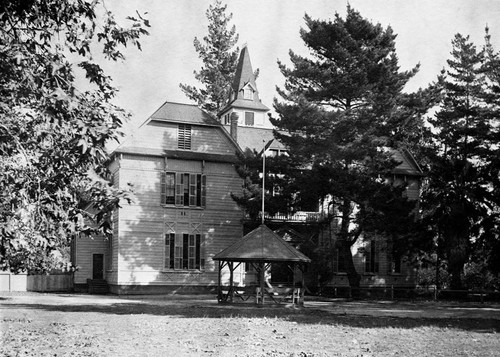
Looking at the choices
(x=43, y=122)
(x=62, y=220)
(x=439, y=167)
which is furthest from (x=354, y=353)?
(x=439, y=167)

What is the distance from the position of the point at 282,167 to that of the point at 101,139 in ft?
104

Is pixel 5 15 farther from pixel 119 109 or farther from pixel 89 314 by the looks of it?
pixel 89 314

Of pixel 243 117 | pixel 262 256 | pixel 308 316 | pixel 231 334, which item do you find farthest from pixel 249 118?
pixel 231 334

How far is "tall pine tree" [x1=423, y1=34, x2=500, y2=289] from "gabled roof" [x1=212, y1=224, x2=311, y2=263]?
1682 centimetres

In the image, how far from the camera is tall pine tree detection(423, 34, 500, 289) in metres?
41.5

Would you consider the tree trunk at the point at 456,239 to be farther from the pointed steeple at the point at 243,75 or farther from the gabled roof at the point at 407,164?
the pointed steeple at the point at 243,75

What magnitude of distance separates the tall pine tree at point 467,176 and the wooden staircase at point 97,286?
22.0m

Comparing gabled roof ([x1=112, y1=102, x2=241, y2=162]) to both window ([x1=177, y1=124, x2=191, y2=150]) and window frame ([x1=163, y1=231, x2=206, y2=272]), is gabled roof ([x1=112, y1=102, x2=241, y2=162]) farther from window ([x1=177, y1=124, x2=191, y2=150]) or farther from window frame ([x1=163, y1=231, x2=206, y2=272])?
window frame ([x1=163, y1=231, x2=206, y2=272])

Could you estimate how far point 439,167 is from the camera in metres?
43.2

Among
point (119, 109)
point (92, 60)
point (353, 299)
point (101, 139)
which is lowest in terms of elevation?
point (353, 299)

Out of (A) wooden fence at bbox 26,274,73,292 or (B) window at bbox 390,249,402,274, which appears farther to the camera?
(B) window at bbox 390,249,402,274

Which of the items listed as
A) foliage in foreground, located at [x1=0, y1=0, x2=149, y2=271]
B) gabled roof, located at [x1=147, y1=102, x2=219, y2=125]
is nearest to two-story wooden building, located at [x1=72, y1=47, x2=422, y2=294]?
gabled roof, located at [x1=147, y1=102, x2=219, y2=125]

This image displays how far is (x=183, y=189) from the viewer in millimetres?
41344

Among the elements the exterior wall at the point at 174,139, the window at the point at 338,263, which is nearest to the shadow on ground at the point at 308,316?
the exterior wall at the point at 174,139
